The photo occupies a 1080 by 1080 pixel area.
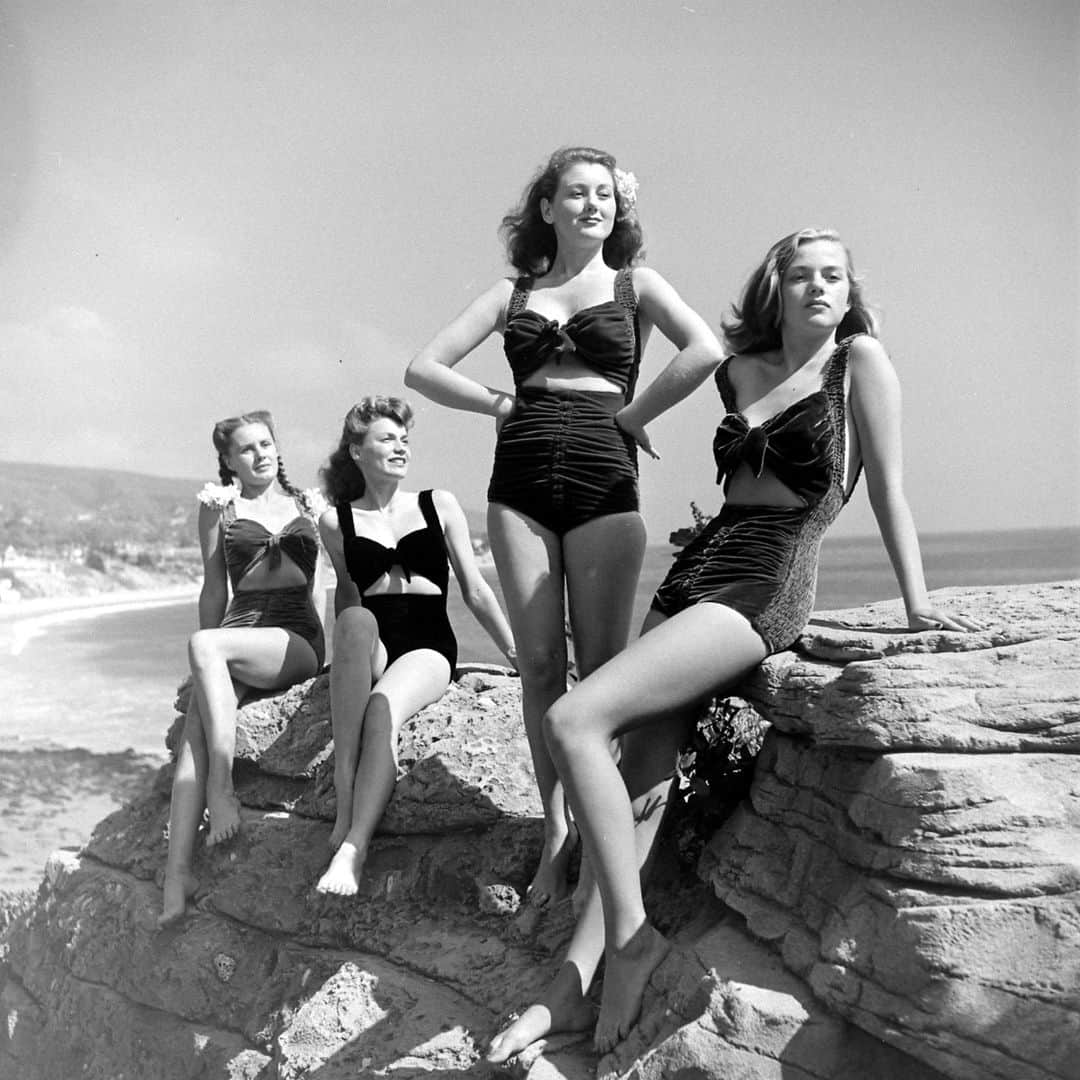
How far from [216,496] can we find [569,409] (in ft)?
8.12

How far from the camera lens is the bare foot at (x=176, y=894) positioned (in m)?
5.45

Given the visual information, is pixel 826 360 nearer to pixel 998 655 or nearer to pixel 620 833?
pixel 998 655

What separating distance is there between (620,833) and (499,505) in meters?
1.21

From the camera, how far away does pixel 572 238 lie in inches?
170

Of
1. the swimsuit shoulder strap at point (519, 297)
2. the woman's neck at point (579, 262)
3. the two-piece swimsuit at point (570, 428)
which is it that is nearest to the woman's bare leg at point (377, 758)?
the two-piece swimsuit at point (570, 428)

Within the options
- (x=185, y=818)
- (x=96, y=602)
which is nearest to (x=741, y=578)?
(x=185, y=818)

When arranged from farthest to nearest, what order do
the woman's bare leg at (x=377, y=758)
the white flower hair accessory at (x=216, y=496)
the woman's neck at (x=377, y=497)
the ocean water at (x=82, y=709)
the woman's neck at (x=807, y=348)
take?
the ocean water at (x=82, y=709) < the white flower hair accessory at (x=216, y=496) < the woman's neck at (x=377, y=497) < the woman's bare leg at (x=377, y=758) < the woman's neck at (x=807, y=348)

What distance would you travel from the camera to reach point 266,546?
589 centimetres

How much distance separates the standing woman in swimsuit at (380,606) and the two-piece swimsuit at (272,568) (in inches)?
15.7

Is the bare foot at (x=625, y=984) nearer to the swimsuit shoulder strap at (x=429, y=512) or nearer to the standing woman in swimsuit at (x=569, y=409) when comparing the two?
the standing woman in swimsuit at (x=569, y=409)

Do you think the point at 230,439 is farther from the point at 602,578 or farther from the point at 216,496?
the point at 602,578

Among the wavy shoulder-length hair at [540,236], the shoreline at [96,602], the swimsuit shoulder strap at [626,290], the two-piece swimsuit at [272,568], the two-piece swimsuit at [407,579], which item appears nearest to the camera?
the swimsuit shoulder strap at [626,290]

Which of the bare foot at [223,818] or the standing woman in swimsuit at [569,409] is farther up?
the standing woman in swimsuit at [569,409]

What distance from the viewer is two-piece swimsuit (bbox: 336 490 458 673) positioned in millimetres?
5238
